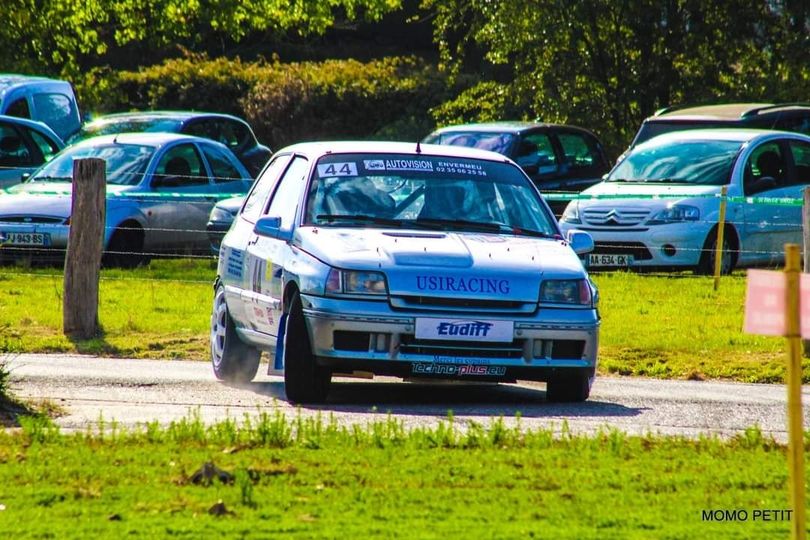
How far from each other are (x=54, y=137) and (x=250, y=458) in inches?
636

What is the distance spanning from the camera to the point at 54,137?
22.9 meters

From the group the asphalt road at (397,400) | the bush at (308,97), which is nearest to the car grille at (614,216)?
the asphalt road at (397,400)

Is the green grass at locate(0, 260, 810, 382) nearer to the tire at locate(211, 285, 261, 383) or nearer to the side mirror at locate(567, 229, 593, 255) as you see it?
the tire at locate(211, 285, 261, 383)

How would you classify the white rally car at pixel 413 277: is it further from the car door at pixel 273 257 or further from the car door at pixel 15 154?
→ the car door at pixel 15 154

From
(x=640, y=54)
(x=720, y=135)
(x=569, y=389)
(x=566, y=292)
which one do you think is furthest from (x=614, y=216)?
(x=640, y=54)

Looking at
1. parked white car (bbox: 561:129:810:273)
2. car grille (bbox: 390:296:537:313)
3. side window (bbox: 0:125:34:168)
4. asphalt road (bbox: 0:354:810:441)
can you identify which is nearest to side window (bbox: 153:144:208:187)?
side window (bbox: 0:125:34:168)

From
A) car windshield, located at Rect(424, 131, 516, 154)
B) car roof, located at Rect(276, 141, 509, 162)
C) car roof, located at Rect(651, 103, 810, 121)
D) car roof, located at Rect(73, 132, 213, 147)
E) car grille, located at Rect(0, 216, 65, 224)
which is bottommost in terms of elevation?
car grille, located at Rect(0, 216, 65, 224)

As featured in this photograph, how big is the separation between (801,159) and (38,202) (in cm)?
879

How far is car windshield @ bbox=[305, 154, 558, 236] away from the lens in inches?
419

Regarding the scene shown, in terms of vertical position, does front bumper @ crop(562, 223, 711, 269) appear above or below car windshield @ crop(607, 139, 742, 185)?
below

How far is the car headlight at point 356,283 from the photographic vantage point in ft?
31.9

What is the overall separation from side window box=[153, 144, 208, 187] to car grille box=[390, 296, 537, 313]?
414 inches

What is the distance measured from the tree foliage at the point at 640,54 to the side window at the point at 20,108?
7.54 m

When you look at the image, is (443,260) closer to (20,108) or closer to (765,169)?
(765,169)
